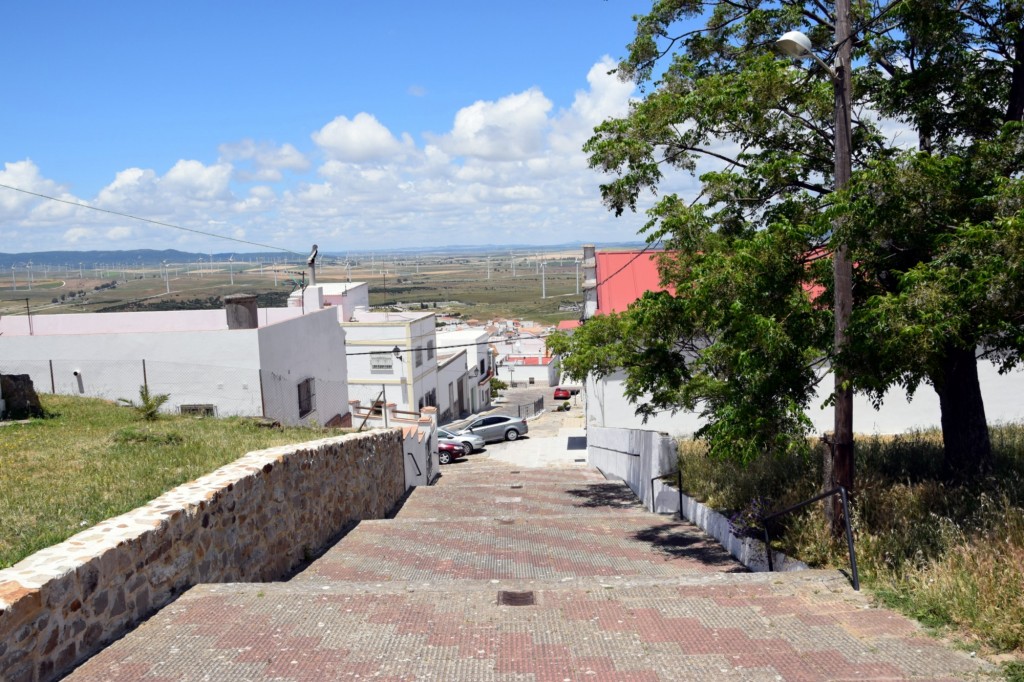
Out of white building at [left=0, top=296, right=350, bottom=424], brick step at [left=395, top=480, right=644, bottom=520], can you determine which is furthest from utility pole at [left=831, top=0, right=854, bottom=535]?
white building at [left=0, top=296, right=350, bottom=424]

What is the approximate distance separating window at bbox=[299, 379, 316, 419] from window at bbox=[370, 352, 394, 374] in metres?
17.1

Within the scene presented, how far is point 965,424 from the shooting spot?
10.0 meters

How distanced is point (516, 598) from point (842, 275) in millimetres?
4490

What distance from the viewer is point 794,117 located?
9.71 metres

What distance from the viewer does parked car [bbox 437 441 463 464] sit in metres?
27.4

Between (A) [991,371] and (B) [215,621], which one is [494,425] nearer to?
(A) [991,371]

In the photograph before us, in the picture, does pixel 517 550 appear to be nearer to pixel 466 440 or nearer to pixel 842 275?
pixel 842 275

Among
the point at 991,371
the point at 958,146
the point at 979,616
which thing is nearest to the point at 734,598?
the point at 979,616

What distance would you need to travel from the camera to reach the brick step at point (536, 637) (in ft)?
17.3

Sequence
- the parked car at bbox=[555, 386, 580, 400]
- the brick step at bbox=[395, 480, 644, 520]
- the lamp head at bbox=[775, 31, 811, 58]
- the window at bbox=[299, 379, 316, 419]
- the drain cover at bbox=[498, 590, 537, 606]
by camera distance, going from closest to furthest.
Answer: the drain cover at bbox=[498, 590, 537, 606]
the lamp head at bbox=[775, 31, 811, 58]
the brick step at bbox=[395, 480, 644, 520]
the window at bbox=[299, 379, 316, 419]
the parked car at bbox=[555, 386, 580, 400]

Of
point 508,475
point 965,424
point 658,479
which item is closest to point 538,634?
point 965,424

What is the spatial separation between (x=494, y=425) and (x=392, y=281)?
554 feet

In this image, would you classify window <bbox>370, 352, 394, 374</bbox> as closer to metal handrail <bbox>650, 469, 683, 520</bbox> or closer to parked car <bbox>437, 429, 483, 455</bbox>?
parked car <bbox>437, 429, 483, 455</bbox>

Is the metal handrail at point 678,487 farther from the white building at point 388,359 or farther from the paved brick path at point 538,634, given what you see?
the white building at point 388,359
